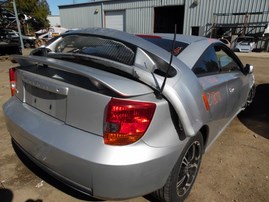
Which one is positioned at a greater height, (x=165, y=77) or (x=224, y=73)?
(x=165, y=77)

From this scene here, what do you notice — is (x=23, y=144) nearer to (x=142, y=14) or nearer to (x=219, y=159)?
(x=219, y=159)

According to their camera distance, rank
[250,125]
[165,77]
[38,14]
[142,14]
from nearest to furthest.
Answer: [165,77], [250,125], [142,14], [38,14]

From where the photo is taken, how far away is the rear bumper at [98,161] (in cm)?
160

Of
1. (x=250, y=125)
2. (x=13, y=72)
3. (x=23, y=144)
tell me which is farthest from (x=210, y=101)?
(x=250, y=125)

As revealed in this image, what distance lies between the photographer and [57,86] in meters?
1.82

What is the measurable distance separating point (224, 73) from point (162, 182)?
1.70 meters

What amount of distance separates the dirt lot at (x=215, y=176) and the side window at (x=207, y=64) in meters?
1.15

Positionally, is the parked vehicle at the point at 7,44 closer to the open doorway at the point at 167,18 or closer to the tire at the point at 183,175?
the tire at the point at 183,175

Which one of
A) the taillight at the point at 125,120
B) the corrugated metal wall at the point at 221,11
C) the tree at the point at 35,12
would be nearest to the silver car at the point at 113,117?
the taillight at the point at 125,120

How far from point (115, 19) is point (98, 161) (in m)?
30.6

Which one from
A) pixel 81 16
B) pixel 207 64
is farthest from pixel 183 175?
pixel 81 16

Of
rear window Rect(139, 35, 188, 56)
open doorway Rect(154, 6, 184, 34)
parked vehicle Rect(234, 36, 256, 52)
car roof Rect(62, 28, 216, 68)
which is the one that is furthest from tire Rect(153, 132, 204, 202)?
open doorway Rect(154, 6, 184, 34)

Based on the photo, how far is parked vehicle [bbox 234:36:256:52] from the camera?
830 inches

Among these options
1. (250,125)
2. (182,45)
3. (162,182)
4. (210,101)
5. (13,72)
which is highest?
(182,45)
